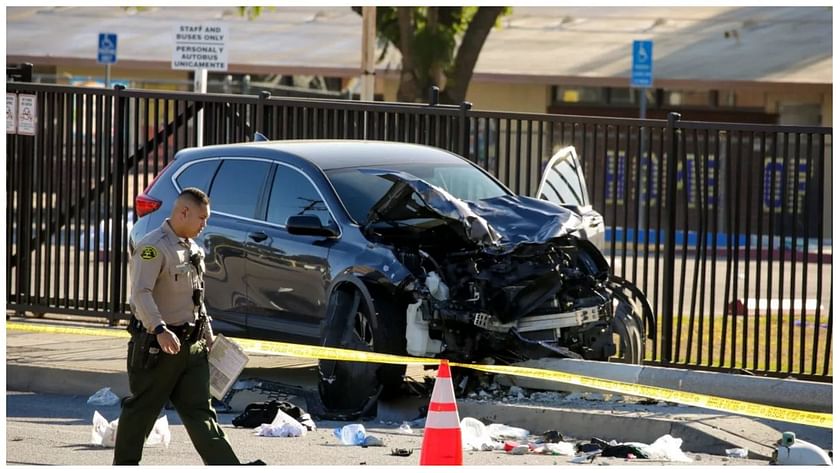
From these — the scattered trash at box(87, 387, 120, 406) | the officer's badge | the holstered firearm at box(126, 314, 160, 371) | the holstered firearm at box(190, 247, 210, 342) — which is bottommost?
the scattered trash at box(87, 387, 120, 406)

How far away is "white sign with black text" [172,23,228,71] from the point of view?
1731 cm

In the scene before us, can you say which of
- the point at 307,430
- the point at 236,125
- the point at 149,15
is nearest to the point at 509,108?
the point at 149,15

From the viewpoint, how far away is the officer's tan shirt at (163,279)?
6723 millimetres

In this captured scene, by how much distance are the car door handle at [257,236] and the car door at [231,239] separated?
0.05 meters

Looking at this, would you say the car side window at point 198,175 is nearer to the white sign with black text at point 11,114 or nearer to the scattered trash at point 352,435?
the scattered trash at point 352,435

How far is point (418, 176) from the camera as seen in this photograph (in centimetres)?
1009

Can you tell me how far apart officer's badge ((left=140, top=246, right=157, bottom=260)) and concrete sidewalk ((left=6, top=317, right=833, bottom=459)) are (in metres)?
2.95

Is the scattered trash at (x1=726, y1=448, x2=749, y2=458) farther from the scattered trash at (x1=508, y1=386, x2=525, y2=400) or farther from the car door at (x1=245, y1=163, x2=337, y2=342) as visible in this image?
the car door at (x1=245, y1=163, x2=337, y2=342)

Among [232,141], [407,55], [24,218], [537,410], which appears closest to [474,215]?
[537,410]

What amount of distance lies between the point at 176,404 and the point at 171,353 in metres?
0.32

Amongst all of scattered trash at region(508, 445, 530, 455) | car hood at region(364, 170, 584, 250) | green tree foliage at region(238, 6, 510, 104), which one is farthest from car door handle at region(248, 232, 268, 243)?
green tree foliage at region(238, 6, 510, 104)

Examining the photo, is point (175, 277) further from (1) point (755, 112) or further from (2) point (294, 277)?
(1) point (755, 112)

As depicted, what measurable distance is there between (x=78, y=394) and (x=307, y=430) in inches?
87.8

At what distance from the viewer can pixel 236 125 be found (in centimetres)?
1253
